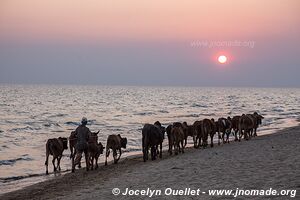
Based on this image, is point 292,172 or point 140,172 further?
point 140,172

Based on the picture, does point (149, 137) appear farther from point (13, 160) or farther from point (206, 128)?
point (13, 160)

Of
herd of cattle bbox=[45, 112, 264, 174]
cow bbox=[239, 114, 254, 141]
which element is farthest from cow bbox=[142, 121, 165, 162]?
cow bbox=[239, 114, 254, 141]

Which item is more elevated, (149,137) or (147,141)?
(149,137)

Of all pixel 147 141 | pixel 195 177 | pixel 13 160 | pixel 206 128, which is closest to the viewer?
pixel 195 177

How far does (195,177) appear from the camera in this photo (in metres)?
11.9

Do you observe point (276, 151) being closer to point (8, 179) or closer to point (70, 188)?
point (70, 188)

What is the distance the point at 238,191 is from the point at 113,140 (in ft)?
29.7

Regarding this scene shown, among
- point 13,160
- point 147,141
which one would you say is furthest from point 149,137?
point 13,160

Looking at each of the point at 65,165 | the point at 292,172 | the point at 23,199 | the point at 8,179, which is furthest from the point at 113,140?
the point at 292,172

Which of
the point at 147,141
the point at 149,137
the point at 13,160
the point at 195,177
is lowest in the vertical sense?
the point at 13,160

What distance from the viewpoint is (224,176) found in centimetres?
1151

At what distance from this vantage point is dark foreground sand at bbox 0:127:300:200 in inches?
411

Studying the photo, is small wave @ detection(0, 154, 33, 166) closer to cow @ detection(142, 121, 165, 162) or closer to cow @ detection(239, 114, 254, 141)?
cow @ detection(142, 121, 165, 162)

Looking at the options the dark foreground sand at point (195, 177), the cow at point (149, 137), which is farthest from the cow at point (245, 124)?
the cow at point (149, 137)
